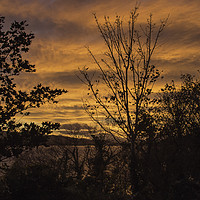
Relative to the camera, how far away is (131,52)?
12.0 meters

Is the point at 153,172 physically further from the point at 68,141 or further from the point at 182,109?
the point at 68,141

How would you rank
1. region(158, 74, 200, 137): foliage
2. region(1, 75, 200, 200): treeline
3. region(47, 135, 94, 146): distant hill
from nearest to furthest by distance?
region(1, 75, 200, 200): treeline, region(158, 74, 200, 137): foliage, region(47, 135, 94, 146): distant hill

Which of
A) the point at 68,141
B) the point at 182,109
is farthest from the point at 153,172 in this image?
the point at 68,141

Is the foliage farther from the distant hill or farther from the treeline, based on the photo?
the distant hill

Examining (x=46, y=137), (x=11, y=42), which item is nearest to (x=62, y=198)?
(x=46, y=137)

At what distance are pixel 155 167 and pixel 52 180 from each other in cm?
673

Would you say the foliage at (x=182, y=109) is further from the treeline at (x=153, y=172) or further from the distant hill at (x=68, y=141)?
the distant hill at (x=68, y=141)

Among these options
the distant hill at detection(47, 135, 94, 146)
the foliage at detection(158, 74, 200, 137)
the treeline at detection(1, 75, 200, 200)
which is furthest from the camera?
the distant hill at detection(47, 135, 94, 146)

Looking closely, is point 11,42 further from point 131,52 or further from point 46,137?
point 131,52

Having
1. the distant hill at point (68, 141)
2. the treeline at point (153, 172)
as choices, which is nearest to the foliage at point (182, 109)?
the treeline at point (153, 172)

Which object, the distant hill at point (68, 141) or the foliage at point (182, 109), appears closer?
the foliage at point (182, 109)

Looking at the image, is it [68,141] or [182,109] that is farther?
[68,141]

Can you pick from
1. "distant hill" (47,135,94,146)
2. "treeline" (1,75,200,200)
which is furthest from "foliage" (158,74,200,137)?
"distant hill" (47,135,94,146)

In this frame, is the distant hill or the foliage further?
the distant hill
